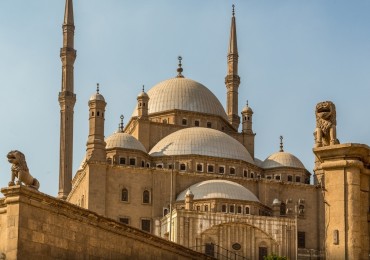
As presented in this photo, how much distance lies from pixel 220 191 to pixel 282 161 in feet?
32.1

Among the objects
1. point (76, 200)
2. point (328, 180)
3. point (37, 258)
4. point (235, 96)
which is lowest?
point (37, 258)

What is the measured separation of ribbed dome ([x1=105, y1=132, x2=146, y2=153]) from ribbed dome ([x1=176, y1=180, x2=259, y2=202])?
433 cm

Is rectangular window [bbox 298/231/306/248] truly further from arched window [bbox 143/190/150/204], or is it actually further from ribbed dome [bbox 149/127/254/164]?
arched window [bbox 143/190/150/204]

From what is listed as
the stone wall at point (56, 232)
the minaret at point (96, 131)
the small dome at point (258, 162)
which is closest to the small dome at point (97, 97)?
the minaret at point (96, 131)

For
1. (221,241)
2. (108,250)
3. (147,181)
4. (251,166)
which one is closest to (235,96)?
(251,166)

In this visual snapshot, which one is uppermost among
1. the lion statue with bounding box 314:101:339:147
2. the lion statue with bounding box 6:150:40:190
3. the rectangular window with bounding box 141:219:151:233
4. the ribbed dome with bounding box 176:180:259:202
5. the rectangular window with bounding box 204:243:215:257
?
the ribbed dome with bounding box 176:180:259:202

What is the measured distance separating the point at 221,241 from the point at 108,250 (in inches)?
1168

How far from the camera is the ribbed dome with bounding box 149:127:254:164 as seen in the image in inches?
2098

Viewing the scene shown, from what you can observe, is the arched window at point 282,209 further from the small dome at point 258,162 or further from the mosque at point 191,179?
the small dome at point 258,162

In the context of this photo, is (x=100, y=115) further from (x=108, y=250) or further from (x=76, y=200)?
(x=108, y=250)

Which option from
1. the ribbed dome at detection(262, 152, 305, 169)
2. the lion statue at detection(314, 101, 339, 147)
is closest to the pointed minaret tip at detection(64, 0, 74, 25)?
the ribbed dome at detection(262, 152, 305, 169)

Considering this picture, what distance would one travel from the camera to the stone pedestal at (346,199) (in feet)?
40.4

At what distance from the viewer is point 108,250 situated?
16.5 m

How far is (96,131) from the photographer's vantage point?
4994 centimetres
